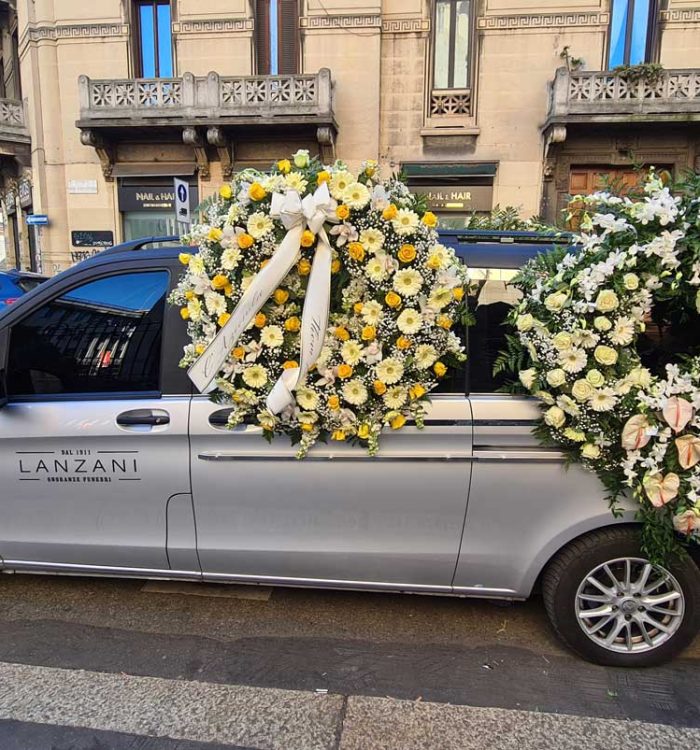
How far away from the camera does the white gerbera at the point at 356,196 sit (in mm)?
2296

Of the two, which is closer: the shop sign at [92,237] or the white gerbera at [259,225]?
the white gerbera at [259,225]

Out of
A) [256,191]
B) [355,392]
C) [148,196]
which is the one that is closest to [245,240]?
[256,191]

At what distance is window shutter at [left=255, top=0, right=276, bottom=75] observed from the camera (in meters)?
13.5

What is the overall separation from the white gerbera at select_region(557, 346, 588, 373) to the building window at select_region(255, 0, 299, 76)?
44.2ft

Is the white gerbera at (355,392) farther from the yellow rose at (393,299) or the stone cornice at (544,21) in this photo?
the stone cornice at (544,21)

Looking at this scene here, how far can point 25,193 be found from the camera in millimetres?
15953

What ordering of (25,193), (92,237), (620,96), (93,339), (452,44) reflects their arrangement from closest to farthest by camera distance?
(93,339)
(620,96)
(452,44)
(92,237)
(25,193)

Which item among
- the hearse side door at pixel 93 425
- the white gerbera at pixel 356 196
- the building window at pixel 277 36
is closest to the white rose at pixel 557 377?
the white gerbera at pixel 356 196

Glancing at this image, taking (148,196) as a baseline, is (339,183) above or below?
below

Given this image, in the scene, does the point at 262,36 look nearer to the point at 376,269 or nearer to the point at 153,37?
the point at 153,37

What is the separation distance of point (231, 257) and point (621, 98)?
41.5ft

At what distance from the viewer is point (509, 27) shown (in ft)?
42.0

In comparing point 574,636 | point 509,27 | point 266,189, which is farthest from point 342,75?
point 574,636

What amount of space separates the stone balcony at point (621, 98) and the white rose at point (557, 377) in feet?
38.3
